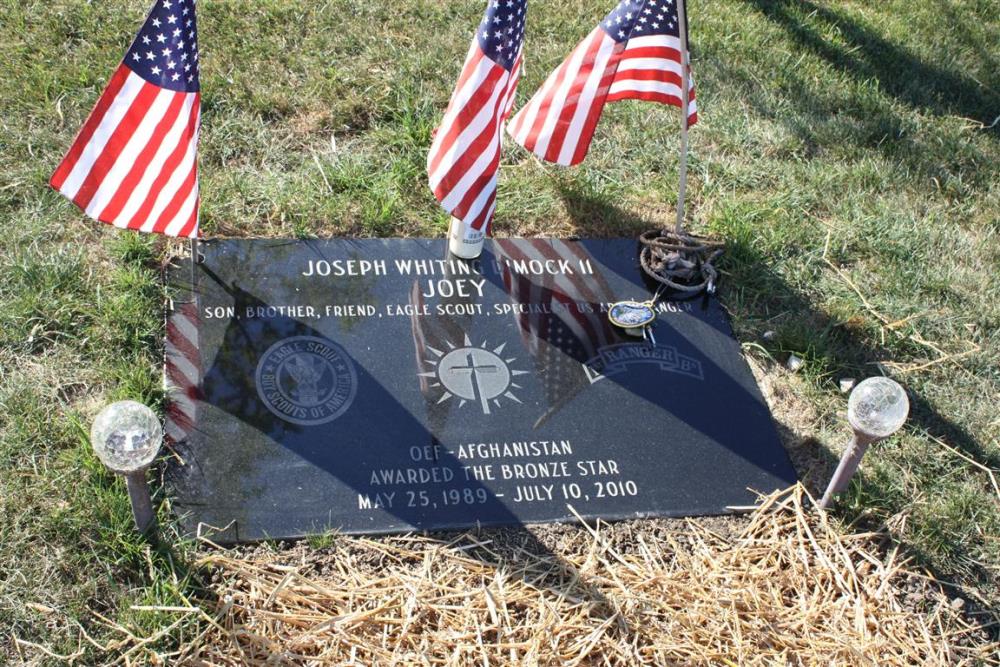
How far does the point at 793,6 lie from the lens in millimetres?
6906

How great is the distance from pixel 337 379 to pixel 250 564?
0.85 m

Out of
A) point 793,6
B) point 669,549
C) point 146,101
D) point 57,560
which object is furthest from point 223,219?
point 793,6

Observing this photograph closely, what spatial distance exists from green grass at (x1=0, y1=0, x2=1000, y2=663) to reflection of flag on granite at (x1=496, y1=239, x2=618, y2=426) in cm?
26

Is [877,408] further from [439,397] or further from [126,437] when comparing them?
[126,437]

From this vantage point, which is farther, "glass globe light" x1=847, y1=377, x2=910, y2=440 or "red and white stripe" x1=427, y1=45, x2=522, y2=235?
"red and white stripe" x1=427, y1=45, x2=522, y2=235

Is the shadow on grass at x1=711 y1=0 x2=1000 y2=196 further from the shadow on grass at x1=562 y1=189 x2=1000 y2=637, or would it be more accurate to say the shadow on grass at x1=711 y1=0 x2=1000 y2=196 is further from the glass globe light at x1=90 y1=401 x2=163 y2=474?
the glass globe light at x1=90 y1=401 x2=163 y2=474

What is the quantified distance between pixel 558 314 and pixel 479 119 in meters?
0.93

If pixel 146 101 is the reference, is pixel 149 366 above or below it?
below

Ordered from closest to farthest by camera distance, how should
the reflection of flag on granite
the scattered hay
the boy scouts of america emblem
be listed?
the scattered hay
the boy scouts of america emblem
the reflection of flag on granite

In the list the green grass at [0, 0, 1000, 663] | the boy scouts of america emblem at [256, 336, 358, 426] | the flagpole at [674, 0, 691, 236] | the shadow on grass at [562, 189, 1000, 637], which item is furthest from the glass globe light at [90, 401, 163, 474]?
the flagpole at [674, 0, 691, 236]

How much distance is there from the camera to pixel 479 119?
407 cm

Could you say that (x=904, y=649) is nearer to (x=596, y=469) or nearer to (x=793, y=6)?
(x=596, y=469)

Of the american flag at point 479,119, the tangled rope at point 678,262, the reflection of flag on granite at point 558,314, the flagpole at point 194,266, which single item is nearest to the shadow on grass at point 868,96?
the tangled rope at point 678,262

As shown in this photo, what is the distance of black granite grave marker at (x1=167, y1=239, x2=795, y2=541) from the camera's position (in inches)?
147
